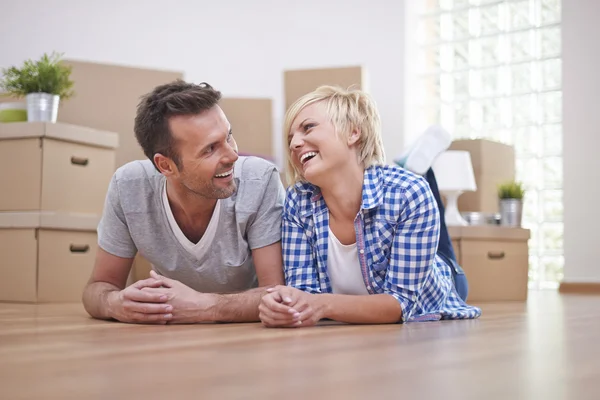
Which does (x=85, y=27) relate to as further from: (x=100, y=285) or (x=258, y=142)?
(x=100, y=285)

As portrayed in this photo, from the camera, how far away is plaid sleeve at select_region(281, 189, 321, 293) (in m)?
1.56

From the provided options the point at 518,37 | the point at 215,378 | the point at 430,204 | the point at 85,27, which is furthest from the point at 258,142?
the point at 215,378

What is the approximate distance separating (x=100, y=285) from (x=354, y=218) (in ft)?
2.03

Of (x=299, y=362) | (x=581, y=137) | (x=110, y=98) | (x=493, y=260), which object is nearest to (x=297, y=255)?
(x=299, y=362)

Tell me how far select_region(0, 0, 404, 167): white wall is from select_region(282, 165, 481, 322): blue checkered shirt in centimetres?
248

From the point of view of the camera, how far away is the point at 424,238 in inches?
58.1

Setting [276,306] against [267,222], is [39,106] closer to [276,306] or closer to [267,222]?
[267,222]

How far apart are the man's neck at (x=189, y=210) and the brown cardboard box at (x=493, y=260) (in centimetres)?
156

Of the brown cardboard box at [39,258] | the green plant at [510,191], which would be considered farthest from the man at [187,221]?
the green plant at [510,191]

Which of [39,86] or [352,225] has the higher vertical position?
[39,86]

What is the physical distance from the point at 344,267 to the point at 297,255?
106 mm

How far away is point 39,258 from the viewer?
262 cm

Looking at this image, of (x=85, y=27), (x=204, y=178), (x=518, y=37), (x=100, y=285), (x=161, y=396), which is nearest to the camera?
(x=161, y=396)

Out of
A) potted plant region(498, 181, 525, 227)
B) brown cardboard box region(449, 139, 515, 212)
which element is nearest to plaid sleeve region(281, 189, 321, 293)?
potted plant region(498, 181, 525, 227)
